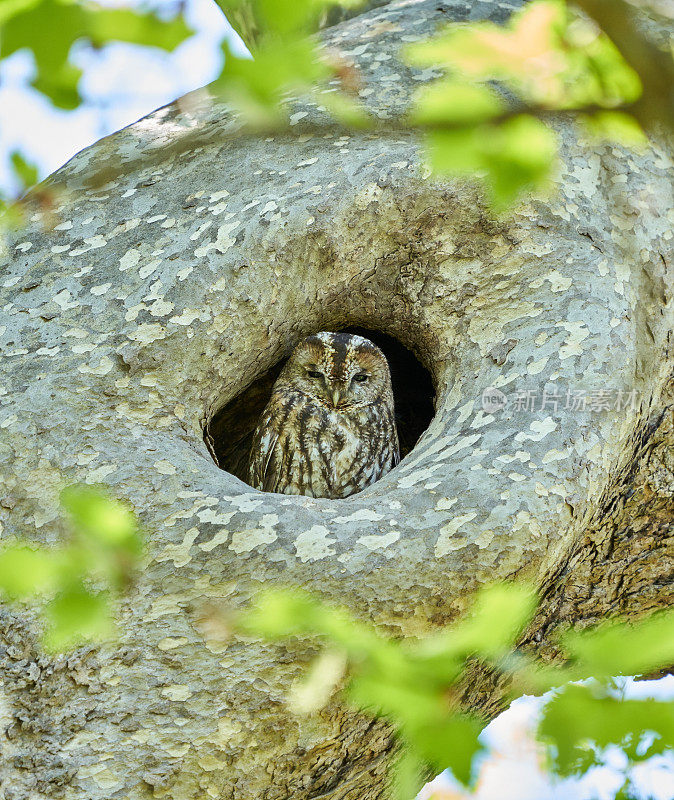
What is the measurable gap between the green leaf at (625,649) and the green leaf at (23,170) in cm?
123

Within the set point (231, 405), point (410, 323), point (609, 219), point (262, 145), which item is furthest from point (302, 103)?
point (231, 405)

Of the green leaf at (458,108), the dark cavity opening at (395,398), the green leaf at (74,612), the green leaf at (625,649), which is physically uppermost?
the green leaf at (458,108)

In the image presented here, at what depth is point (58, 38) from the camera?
0.94 meters

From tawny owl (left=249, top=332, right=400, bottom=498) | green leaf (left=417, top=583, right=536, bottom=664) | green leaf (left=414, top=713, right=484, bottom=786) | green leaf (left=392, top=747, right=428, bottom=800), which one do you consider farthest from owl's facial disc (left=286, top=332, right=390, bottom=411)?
green leaf (left=414, top=713, right=484, bottom=786)

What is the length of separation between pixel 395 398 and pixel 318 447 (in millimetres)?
706

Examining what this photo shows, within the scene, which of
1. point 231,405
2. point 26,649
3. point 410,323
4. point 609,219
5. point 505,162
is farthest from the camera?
point 231,405

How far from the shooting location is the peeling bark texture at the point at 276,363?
172cm

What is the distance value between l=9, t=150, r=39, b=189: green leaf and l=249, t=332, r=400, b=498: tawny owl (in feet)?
5.09

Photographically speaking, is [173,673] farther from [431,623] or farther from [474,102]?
[474,102]

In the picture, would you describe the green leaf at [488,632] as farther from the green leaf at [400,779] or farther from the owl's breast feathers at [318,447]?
the owl's breast feathers at [318,447]

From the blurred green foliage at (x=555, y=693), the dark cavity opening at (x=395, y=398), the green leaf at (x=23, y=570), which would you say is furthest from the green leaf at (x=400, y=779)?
the dark cavity opening at (x=395, y=398)

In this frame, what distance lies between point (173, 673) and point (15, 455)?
2.13 ft

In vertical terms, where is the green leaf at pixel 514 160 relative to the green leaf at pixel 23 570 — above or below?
above

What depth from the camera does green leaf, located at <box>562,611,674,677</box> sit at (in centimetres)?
81
